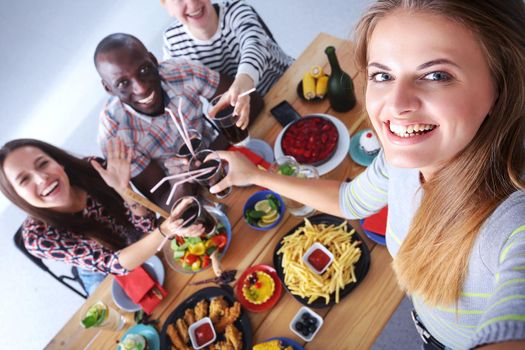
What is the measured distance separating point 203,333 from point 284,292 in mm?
348

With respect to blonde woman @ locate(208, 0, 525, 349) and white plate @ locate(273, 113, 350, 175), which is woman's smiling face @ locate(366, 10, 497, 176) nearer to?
blonde woman @ locate(208, 0, 525, 349)

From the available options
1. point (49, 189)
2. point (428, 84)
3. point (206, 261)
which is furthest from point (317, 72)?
point (49, 189)

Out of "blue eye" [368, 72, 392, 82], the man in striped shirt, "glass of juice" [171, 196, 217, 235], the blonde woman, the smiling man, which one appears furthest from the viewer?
the man in striped shirt

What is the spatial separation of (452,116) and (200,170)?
0.97 meters

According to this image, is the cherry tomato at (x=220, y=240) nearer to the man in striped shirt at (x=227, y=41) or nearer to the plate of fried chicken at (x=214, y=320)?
the plate of fried chicken at (x=214, y=320)

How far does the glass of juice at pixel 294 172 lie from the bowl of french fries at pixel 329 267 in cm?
9

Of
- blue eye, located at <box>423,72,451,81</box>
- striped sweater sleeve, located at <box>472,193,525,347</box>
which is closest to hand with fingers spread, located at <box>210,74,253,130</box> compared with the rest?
blue eye, located at <box>423,72,451,81</box>

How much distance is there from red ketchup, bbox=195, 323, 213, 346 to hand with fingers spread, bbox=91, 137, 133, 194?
0.86 meters

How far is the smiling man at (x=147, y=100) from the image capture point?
5.81ft

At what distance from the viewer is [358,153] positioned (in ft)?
5.42

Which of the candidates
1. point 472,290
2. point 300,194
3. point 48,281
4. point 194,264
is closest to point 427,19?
point 472,290

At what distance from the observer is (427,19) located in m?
0.74

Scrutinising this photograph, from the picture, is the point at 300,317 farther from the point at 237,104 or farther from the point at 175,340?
the point at 237,104

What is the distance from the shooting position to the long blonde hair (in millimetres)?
726
